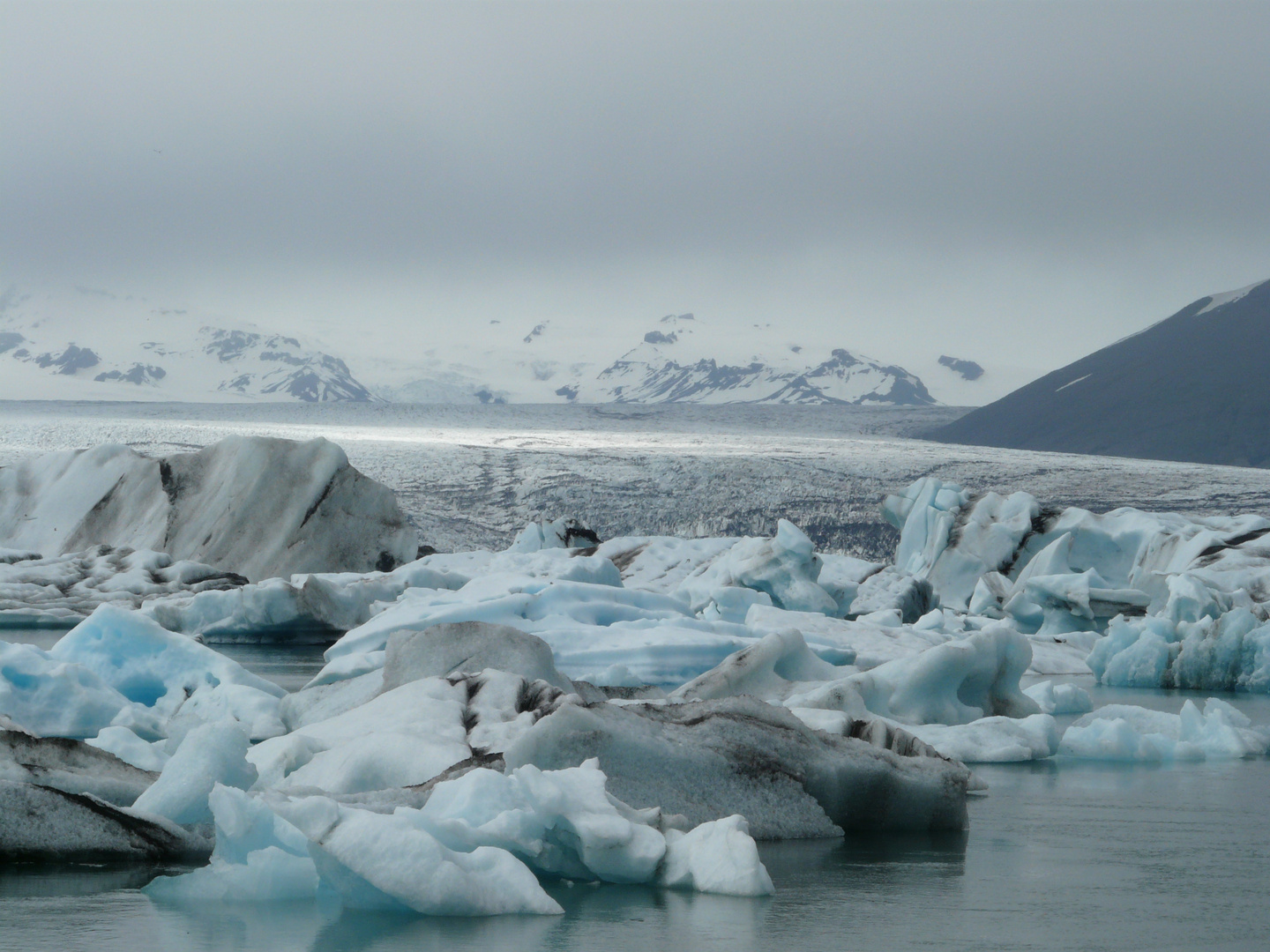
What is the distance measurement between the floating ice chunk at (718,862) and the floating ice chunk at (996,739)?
235 cm

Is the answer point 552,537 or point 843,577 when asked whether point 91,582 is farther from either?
point 843,577

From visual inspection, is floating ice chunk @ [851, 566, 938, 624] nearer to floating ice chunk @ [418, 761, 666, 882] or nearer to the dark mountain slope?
floating ice chunk @ [418, 761, 666, 882]

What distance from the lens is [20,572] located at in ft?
44.9

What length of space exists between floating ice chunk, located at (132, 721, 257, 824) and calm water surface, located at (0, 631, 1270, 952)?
0.19m

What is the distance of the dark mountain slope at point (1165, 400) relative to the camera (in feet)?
185

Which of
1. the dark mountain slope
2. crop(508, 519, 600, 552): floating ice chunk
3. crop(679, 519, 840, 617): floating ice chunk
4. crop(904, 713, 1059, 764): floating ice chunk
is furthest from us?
the dark mountain slope

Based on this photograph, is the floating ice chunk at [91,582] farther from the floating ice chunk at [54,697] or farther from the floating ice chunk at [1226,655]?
the floating ice chunk at [1226,655]

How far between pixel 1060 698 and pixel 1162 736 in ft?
4.70

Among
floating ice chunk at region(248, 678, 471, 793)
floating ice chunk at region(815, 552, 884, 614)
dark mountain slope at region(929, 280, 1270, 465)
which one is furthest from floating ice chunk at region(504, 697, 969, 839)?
dark mountain slope at region(929, 280, 1270, 465)

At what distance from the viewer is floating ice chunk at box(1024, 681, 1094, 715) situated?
6.71 m

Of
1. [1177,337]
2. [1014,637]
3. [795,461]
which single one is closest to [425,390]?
[1177,337]

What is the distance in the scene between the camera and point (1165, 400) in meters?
62.2

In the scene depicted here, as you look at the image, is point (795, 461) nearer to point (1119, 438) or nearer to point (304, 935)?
point (304, 935)

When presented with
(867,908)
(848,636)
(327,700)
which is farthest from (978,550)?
(867,908)
